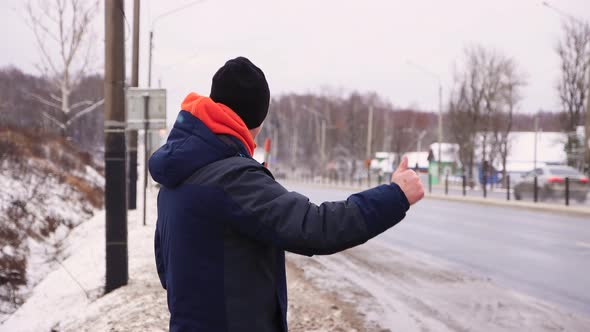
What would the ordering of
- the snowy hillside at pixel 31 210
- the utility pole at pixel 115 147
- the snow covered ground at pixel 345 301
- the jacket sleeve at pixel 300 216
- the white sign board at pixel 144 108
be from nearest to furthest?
the jacket sleeve at pixel 300 216 < the snow covered ground at pixel 345 301 < the utility pole at pixel 115 147 < the snowy hillside at pixel 31 210 < the white sign board at pixel 144 108

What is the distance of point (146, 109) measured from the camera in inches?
428

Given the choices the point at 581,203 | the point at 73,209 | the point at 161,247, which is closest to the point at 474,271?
the point at 161,247

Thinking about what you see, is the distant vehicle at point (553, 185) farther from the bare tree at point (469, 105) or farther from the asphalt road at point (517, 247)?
the bare tree at point (469, 105)

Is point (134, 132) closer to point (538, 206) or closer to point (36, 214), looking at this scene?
point (36, 214)

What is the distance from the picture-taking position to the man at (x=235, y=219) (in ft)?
6.03

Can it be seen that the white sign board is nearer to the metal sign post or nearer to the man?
the metal sign post

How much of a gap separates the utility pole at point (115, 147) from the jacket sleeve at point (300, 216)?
17.3 ft

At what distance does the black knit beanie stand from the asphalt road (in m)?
5.56

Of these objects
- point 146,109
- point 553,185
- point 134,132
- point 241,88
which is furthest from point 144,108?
point 553,185

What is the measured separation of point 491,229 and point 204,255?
43.8 ft

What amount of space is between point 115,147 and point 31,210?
25.5 ft

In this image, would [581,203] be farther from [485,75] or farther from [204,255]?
[485,75]

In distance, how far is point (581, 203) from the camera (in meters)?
22.1

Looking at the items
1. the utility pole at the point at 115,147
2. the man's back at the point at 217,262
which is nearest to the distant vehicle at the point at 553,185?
the utility pole at the point at 115,147
